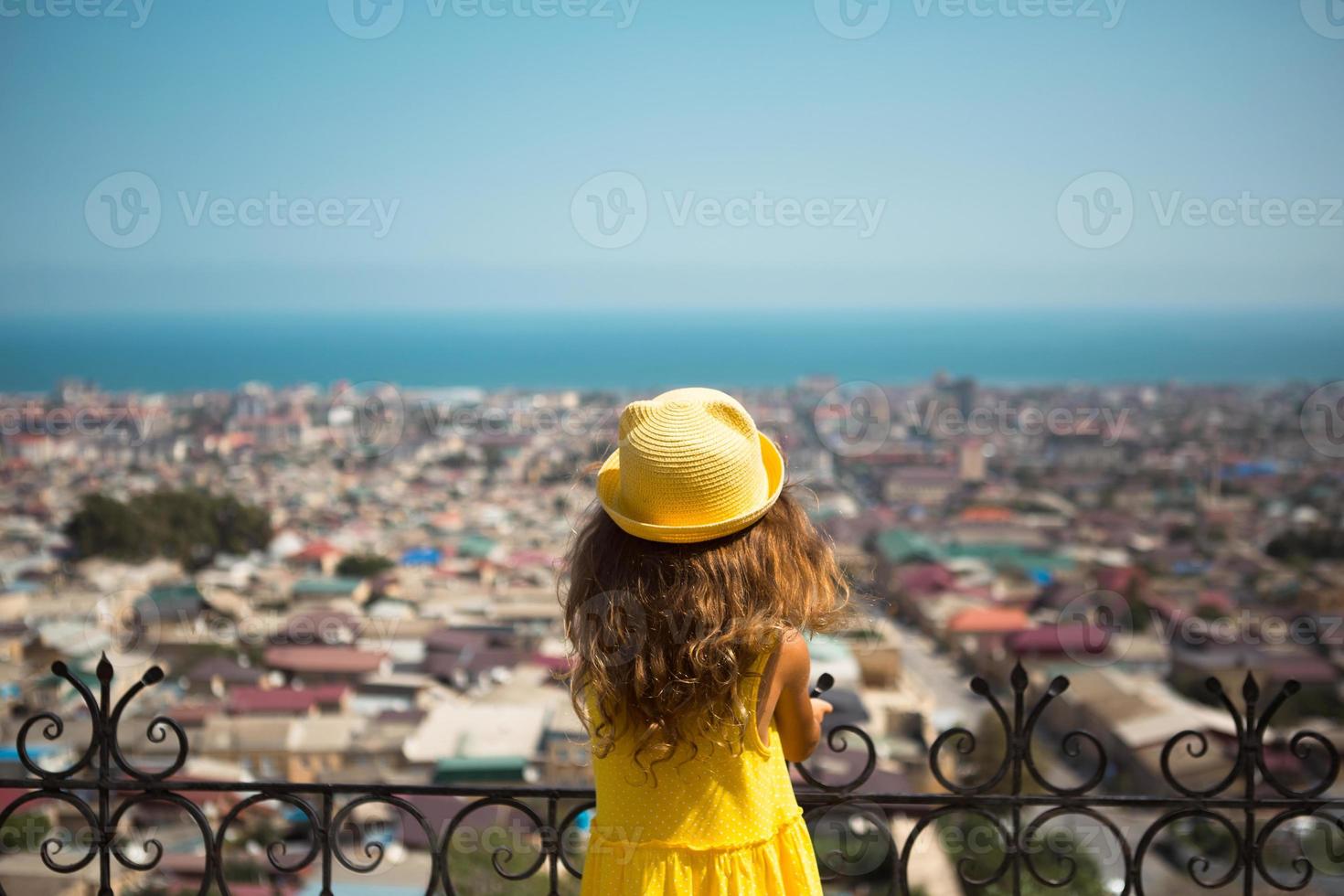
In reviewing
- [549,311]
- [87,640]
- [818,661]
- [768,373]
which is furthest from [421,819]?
[549,311]

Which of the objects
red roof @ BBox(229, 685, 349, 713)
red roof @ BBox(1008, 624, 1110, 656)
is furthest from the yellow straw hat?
red roof @ BBox(1008, 624, 1110, 656)

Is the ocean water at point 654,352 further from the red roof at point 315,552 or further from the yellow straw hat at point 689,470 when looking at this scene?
the yellow straw hat at point 689,470

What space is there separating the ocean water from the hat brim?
A: 1617 inches

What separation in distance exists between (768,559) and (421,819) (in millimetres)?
869

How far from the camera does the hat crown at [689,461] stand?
1.14 meters

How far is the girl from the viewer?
1.16 m

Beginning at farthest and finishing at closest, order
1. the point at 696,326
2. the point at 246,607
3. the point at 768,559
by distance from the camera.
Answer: the point at 696,326 < the point at 246,607 < the point at 768,559

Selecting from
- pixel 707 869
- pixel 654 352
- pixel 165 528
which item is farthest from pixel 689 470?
pixel 654 352

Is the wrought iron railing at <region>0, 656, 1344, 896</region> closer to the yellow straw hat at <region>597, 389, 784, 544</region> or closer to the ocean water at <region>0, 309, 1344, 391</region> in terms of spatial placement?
the yellow straw hat at <region>597, 389, 784, 544</region>

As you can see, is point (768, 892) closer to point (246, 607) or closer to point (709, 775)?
point (709, 775)

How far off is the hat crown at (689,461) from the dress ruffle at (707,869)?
42 centimetres

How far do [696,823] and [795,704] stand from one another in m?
0.19

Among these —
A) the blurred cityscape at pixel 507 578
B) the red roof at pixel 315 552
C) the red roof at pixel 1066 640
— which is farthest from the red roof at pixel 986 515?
the red roof at pixel 315 552

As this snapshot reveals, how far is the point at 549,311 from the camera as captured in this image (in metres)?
151
